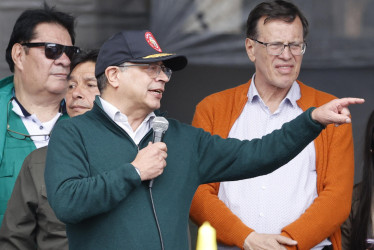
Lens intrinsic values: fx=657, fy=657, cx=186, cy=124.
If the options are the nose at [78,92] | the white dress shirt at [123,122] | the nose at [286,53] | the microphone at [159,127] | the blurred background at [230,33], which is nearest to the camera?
the microphone at [159,127]

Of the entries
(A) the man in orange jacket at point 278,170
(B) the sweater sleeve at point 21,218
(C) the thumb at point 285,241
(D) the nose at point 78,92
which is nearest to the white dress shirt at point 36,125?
(D) the nose at point 78,92

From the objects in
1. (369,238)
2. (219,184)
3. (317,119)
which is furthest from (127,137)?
(369,238)

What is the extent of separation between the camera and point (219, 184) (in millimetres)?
3162

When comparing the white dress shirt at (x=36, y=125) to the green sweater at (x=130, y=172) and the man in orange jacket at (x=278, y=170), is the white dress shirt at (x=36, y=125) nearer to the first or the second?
the man in orange jacket at (x=278, y=170)

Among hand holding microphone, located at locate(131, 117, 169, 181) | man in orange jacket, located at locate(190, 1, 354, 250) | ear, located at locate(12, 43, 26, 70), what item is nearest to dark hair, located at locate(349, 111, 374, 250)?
man in orange jacket, located at locate(190, 1, 354, 250)

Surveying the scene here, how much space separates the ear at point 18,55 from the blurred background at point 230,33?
2.81 ft

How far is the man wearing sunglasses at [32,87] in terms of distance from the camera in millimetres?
3297

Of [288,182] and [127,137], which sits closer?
[127,137]

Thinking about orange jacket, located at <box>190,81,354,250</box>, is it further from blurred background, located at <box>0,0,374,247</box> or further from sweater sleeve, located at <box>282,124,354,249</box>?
blurred background, located at <box>0,0,374,247</box>

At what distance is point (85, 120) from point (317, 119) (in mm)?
835

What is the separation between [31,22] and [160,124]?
1.54 m

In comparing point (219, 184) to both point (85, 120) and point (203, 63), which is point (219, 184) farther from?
point (203, 63)

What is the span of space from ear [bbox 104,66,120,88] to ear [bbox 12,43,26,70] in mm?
1238

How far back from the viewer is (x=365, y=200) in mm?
3451
